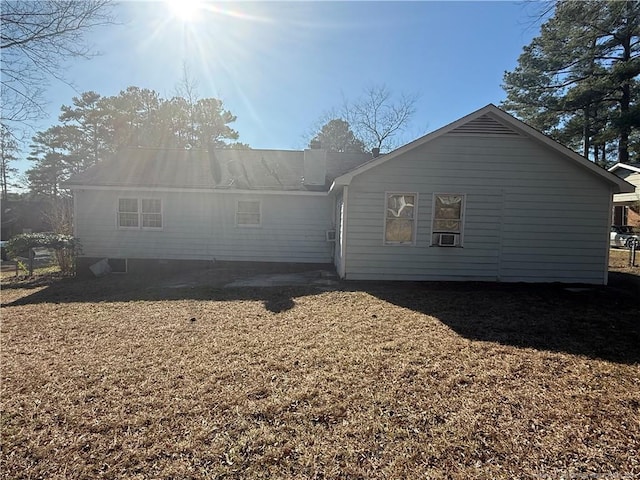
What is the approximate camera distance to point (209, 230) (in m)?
11.9

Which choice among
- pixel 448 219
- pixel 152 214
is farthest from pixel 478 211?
pixel 152 214

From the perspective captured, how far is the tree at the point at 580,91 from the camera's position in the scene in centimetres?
1947

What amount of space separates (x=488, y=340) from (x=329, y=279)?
5.30 meters

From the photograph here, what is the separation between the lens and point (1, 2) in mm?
10391

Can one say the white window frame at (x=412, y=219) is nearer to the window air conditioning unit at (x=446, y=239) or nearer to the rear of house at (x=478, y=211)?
the rear of house at (x=478, y=211)

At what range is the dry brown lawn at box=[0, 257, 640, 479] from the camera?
2.45 meters

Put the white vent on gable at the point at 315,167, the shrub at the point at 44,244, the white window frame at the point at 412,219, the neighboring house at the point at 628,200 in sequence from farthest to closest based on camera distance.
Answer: the neighboring house at the point at 628,200, the white vent on gable at the point at 315,167, the shrub at the point at 44,244, the white window frame at the point at 412,219

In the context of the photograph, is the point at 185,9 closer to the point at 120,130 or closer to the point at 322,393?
the point at 322,393

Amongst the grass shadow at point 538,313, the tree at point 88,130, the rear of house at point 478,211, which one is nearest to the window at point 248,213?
the rear of house at point 478,211

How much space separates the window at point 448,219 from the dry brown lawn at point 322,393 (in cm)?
300

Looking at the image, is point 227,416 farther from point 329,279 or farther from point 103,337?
point 329,279

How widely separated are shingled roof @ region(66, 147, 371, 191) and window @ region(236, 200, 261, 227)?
24.6 inches

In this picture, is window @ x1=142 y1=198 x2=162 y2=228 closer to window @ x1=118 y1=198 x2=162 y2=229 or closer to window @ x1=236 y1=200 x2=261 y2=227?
window @ x1=118 y1=198 x2=162 y2=229

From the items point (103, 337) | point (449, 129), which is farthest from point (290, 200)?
point (103, 337)
